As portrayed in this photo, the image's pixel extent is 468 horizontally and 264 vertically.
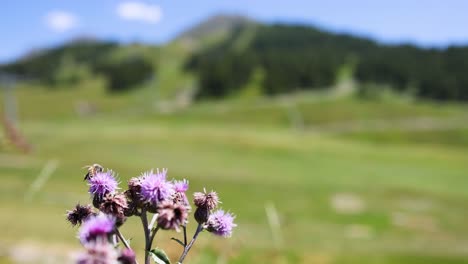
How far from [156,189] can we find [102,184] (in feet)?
1.29

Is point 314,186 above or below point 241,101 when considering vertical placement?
below

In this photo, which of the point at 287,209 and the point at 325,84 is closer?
the point at 287,209

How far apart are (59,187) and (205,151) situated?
27775 mm

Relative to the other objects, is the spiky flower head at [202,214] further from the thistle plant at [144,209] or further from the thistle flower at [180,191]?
the thistle flower at [180,191]

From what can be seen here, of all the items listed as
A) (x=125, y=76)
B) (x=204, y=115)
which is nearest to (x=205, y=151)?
(x=204, y=115)

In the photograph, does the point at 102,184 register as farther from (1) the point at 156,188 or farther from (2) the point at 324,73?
(2) the point at 324,73

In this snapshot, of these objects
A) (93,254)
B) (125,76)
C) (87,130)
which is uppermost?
(125,76)

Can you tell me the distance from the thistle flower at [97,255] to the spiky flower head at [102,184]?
913 millimetres

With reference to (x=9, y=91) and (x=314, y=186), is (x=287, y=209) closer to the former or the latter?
(x=314, y=186)

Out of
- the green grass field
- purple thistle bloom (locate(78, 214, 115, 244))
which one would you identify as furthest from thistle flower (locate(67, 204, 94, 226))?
the green grass field

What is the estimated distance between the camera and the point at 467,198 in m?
51.9

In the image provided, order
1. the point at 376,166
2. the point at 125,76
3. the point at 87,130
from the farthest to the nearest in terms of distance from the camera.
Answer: the point at 125,76 < the point at 87,130 < the point at 376,166

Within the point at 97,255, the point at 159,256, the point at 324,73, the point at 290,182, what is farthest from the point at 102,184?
the point at 324,73

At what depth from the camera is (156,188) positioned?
2.80 meters
